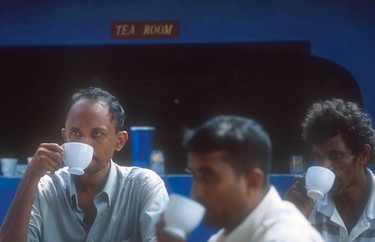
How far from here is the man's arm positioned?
2.61m

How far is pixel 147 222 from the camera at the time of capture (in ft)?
8.74

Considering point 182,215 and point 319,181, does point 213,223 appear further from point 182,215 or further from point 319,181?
point 319,181

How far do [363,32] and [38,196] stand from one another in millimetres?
3475

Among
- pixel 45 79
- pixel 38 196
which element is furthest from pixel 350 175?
pixel 45 79

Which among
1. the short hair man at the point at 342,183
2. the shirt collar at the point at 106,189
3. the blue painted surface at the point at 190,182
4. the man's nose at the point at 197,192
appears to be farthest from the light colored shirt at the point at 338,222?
the blue painted surface at the point at 190,182

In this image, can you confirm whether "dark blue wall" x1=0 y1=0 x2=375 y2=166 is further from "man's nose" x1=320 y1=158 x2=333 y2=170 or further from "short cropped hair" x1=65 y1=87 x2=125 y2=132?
"man's nose" x1=320 y1=158 x2=333 y2=170

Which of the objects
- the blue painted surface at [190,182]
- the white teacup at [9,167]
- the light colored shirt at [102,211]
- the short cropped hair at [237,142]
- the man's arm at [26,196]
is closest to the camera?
the short cropped hair at [237,142]

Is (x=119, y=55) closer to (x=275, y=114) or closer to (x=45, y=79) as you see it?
(x=45, y=79)

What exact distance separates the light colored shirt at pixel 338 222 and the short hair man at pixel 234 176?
1039mm

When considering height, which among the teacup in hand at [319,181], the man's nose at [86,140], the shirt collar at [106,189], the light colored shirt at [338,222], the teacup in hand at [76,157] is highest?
the man's nose at [86,140]

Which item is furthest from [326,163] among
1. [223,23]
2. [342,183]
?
[223,23]

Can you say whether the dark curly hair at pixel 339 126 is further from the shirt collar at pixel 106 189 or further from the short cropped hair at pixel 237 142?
the short cropped hair at pixel 237 142

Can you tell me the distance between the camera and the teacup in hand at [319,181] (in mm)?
2621

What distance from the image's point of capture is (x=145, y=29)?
5660 millimetres
